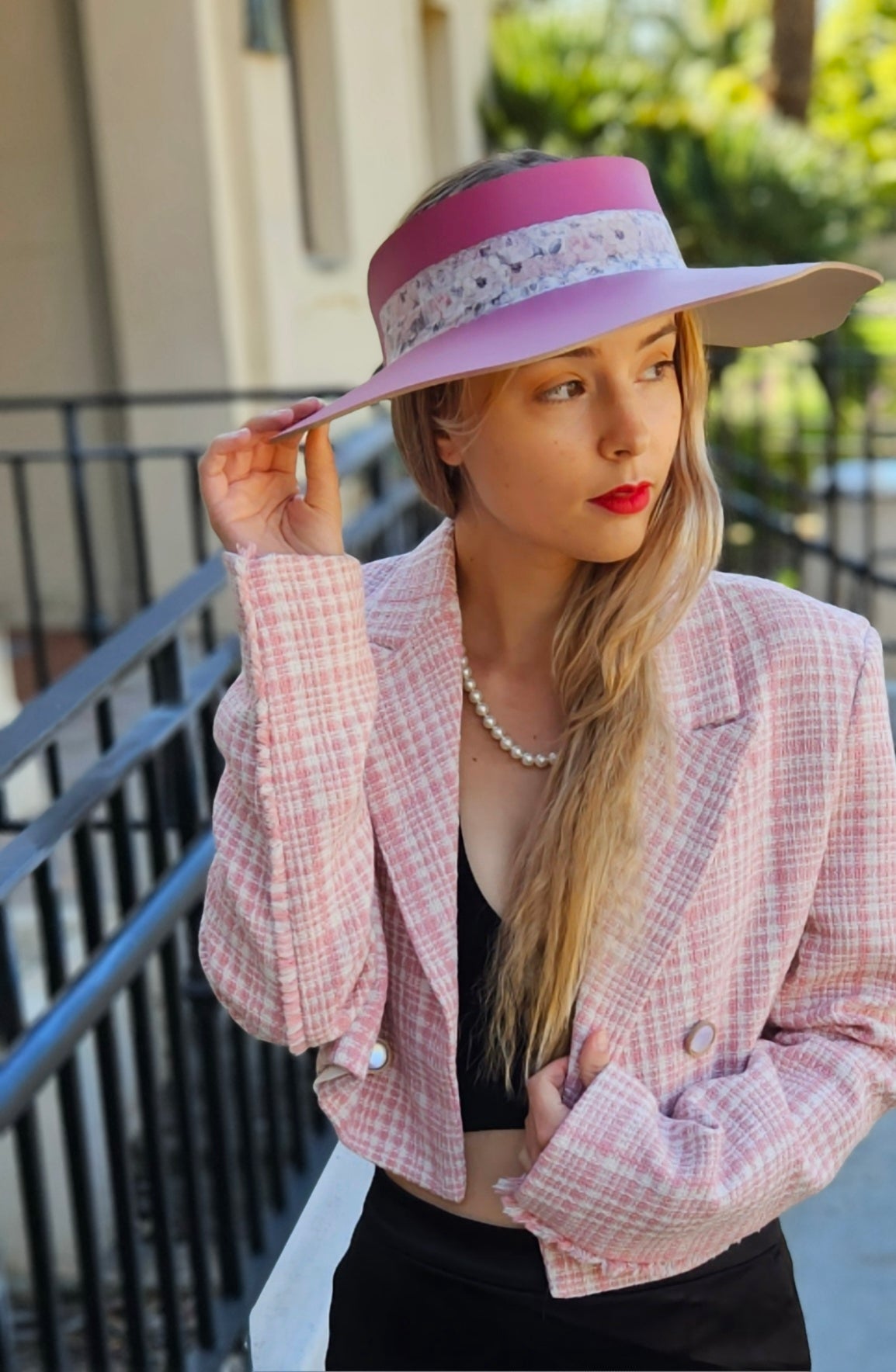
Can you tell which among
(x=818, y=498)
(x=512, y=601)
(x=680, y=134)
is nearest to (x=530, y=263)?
(x=512, y=601)

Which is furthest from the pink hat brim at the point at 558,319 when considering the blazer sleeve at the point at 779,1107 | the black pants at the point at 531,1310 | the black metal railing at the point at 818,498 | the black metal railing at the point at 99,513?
the black metal railing at the point at 99,513

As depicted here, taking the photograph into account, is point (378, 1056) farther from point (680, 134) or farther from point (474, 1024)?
point (680, 134)

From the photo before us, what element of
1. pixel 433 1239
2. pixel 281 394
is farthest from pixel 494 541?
pixel 281 394

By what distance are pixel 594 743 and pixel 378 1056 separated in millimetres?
353

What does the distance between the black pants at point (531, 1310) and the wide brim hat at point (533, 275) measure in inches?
29.7

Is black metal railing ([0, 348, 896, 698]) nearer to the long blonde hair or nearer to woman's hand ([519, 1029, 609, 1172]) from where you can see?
the long blonde hair

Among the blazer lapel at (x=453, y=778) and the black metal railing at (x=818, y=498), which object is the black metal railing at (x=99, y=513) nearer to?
the black metal railing at (x=818, y=498)

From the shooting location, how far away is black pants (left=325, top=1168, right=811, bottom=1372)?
132 centimetres

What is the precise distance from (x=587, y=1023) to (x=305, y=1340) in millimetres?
792

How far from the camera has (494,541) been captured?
1461 mm

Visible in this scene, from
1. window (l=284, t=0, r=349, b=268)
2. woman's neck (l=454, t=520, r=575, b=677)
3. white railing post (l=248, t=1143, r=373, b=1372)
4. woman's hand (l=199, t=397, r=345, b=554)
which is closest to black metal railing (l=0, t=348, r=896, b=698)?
window (l=284, t=0, r=349, b=268)

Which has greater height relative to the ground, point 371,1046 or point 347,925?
point 347,925

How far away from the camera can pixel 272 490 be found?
1.39m

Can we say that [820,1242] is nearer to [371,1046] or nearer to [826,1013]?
[826,1013]
